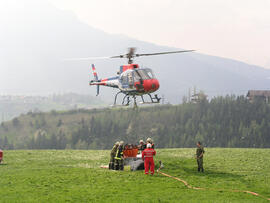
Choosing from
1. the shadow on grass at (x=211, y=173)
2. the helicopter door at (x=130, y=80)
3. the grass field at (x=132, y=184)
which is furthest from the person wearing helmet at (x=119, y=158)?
the helicopter door at (x=130, y=80)

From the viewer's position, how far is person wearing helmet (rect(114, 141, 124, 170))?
95.7ft

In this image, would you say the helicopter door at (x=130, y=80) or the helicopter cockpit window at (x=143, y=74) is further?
the helicopter door at (x=130, y=80)

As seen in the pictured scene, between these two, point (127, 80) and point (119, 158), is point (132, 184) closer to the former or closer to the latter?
point (119, 158)

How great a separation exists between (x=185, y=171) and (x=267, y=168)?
7748 mm

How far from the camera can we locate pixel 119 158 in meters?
29.8

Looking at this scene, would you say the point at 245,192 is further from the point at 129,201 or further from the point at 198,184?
the point at 129,201

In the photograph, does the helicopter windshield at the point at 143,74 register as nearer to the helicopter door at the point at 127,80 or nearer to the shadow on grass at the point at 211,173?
the helicopter door at the point at 127,80

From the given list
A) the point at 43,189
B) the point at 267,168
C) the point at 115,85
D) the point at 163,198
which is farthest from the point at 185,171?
the point at 115,85

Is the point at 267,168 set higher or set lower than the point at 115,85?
lower

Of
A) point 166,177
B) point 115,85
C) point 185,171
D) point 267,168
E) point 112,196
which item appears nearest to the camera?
point 112,196

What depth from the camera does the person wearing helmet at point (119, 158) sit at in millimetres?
29181

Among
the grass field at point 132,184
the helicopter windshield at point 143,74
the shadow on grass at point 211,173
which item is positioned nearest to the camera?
the grass field at point 132,184

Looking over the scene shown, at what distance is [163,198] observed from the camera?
19516 millimetres

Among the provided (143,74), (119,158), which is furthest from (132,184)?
(143,74)
